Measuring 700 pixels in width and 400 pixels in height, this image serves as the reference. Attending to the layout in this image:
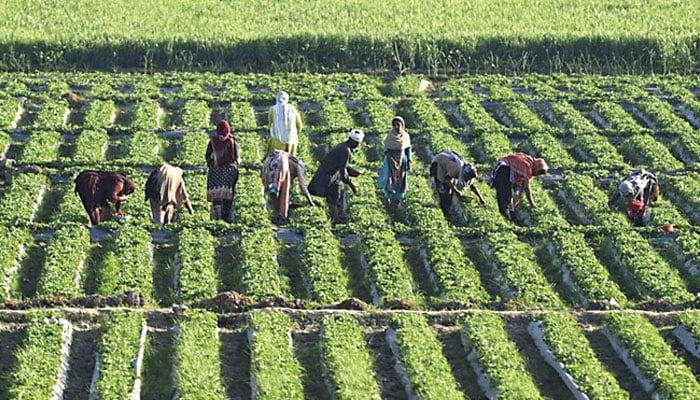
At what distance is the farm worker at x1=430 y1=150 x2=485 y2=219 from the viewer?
20.9 m

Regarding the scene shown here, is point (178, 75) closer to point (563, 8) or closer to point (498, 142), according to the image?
point (498, 142)

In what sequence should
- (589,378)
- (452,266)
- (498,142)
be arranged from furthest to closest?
(498,142)
(452,266)
(589,378)

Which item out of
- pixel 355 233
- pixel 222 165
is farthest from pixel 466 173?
pixel 222 165

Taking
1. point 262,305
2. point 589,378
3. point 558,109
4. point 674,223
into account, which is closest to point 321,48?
point 558,109

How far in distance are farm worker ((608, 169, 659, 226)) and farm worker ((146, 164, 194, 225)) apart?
7.23 metres

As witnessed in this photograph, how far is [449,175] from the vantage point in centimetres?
2103

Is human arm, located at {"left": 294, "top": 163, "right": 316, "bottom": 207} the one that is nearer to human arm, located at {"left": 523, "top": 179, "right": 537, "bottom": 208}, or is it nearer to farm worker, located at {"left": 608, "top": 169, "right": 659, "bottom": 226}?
human arm, located at {"left": 523, "top": 179, "right": 537, "bottom": 208}

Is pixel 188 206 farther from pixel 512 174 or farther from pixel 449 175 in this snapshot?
pixel 512 174

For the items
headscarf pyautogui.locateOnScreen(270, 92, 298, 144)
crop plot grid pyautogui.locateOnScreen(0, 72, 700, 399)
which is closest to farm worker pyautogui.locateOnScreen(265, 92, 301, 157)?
headscarf pyautogui.locateOnScreen(270, 92, 298, 144)

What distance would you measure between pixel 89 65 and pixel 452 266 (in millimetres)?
16719

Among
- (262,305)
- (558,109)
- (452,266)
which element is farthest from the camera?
(558,109)

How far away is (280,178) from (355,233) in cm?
150

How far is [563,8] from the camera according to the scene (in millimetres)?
40219

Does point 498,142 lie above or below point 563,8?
below
